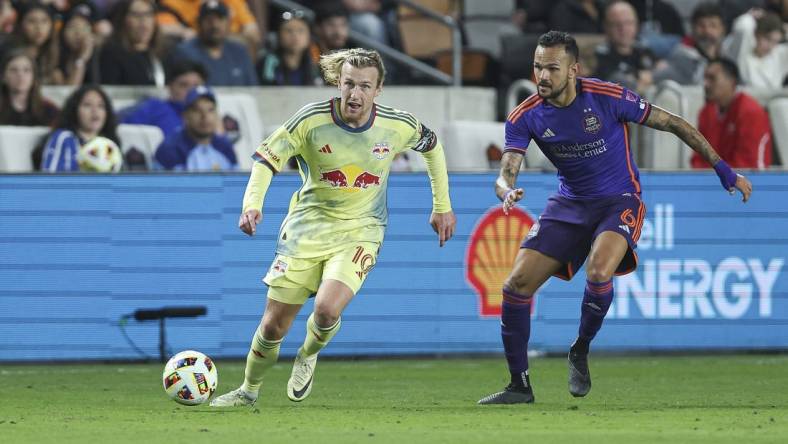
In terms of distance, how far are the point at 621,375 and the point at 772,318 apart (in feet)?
6.68

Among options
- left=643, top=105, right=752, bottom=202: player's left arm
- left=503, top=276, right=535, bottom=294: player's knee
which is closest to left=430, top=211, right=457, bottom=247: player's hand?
left=503, top=276, right=535, bottom=294: player's knee

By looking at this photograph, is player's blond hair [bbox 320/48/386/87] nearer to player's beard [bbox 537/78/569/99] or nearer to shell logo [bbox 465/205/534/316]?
player's beard [bbox 537/78/569/99]

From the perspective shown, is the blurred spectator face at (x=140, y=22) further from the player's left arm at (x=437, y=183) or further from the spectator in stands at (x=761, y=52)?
the player's left arm at (x=437, y=183)

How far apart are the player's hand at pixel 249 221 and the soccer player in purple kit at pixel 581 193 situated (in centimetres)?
173

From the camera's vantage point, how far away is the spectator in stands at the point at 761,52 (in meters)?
17.3

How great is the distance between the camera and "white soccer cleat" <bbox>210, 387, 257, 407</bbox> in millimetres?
9297

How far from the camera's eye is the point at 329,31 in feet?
54.6

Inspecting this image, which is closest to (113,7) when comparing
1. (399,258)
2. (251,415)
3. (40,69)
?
(40,69)

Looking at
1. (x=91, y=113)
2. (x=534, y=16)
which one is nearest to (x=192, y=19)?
(x=91, y=113)

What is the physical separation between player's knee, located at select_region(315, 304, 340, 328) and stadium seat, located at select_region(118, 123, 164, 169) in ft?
18.9

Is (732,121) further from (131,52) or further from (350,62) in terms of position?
(350,62)

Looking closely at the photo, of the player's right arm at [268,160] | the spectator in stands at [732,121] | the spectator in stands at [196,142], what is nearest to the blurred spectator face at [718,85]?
the spectator in stands at [732,121]

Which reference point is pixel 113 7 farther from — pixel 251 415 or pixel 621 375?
pixel 251 415

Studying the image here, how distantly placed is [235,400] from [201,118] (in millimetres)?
5210
